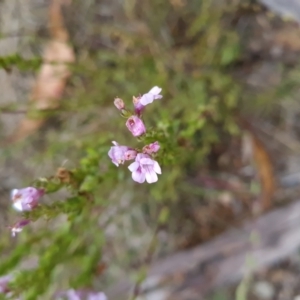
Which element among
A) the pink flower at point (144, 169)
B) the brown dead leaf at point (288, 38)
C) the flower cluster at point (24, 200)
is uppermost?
the brown dead leaf at point (288, 38)

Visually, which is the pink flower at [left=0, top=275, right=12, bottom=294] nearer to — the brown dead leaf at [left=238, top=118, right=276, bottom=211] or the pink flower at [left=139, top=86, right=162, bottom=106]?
the pink flower at [left=139, top=86, right=162, bottom=106]

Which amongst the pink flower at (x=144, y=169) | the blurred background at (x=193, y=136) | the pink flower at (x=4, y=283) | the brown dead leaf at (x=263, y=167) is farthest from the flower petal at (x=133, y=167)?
the brown dead leaf at (x=263, y=167)

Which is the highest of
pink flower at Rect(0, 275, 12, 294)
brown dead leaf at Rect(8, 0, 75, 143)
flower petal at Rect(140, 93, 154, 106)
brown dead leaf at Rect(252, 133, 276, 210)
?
brown dead leaf at Rect(8, 0, 75, 143)

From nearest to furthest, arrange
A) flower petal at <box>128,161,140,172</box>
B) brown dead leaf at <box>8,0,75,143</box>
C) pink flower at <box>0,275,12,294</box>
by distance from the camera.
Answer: flower petal at <box>128,161,140,172</box> → pink flower at <box>0,275,12,294</box> → brown dead leaf at <box>8,0,75,143</box>

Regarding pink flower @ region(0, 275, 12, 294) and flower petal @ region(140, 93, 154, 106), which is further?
pink flower @ region(0, 275, 12, 294)

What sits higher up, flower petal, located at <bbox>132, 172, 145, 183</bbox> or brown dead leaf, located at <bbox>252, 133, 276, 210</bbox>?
brown dead leaf, located at <bbox>252, 133, 276, 210</bbox>

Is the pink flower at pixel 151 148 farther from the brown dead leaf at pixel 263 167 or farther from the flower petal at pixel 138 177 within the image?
the brown dead leaf at pixel 263 167

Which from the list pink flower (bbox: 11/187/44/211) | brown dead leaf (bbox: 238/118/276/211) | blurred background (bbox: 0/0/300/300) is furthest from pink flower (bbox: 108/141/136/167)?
brown dead leaf (bbox: 238/118/276/211)
